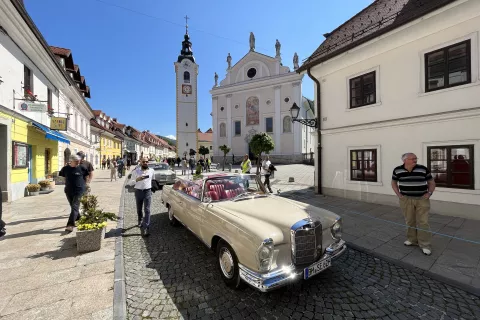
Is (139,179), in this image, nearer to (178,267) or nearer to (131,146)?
(178,267)

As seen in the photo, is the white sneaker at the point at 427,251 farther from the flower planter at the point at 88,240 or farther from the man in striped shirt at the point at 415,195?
the flower planter at the point at 88,240

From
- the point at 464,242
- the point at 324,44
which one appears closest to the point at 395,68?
the point at 324,44

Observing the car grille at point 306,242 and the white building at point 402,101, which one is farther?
the white building at point 402,101

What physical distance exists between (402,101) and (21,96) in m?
14.2

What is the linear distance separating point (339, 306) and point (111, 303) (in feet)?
9.15

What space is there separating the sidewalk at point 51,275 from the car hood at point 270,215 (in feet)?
6.15

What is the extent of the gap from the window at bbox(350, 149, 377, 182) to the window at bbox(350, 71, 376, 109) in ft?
6.06

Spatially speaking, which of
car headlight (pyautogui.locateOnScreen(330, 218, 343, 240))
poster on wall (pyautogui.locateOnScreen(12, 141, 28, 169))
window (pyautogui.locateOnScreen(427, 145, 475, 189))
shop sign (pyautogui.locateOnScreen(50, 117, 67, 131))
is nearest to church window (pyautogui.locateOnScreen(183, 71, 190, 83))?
shop sign (pyautogui.locateOnScreen(50, 117, 67, 131))

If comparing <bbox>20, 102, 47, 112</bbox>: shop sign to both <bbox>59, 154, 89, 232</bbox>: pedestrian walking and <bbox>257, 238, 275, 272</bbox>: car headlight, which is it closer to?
<bbox>59, 154, 89, 232</bbox>: pedestrian walking

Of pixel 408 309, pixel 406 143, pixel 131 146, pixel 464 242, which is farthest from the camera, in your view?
pixel 131 146

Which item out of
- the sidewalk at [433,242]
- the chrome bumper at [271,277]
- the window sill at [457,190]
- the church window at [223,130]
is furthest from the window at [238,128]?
the chrome bumper at [271,277]

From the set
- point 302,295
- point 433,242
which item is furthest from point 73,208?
point 433,242

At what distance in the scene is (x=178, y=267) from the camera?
356 centimetres

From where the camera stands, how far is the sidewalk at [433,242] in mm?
3338
